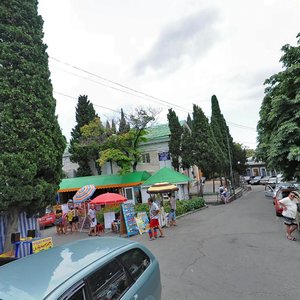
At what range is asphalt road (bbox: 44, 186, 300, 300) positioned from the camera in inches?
230

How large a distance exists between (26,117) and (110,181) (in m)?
19.8

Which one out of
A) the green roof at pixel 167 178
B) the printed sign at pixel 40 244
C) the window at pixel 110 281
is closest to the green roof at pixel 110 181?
the green roof at pixel 167 178

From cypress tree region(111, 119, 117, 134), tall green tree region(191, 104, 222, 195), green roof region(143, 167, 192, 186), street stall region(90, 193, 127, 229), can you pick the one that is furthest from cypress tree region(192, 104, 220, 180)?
street stall region(90, 193, 127, 229)

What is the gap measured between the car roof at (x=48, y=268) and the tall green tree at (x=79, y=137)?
27683 millimetres

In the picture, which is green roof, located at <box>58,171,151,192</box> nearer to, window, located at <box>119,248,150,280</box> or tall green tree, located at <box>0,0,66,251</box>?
A: tall green tree, located at <box>0,0,66,251</box>

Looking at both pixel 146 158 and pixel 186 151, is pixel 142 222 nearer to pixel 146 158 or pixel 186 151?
pixel 186 151

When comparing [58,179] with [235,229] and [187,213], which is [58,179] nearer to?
[235,229]

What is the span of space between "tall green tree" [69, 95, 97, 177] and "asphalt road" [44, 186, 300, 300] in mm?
21109

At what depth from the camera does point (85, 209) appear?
60.4ft

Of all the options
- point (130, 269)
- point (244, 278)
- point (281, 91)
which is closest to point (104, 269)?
point (130, 269)

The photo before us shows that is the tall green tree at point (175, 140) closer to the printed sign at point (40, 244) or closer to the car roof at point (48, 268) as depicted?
the printed sign at point (40, 244)

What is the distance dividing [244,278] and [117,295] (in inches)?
170

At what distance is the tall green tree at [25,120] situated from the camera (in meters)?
8.03

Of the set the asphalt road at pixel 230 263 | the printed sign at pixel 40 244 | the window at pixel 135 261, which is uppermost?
the window at pixel 135 261
